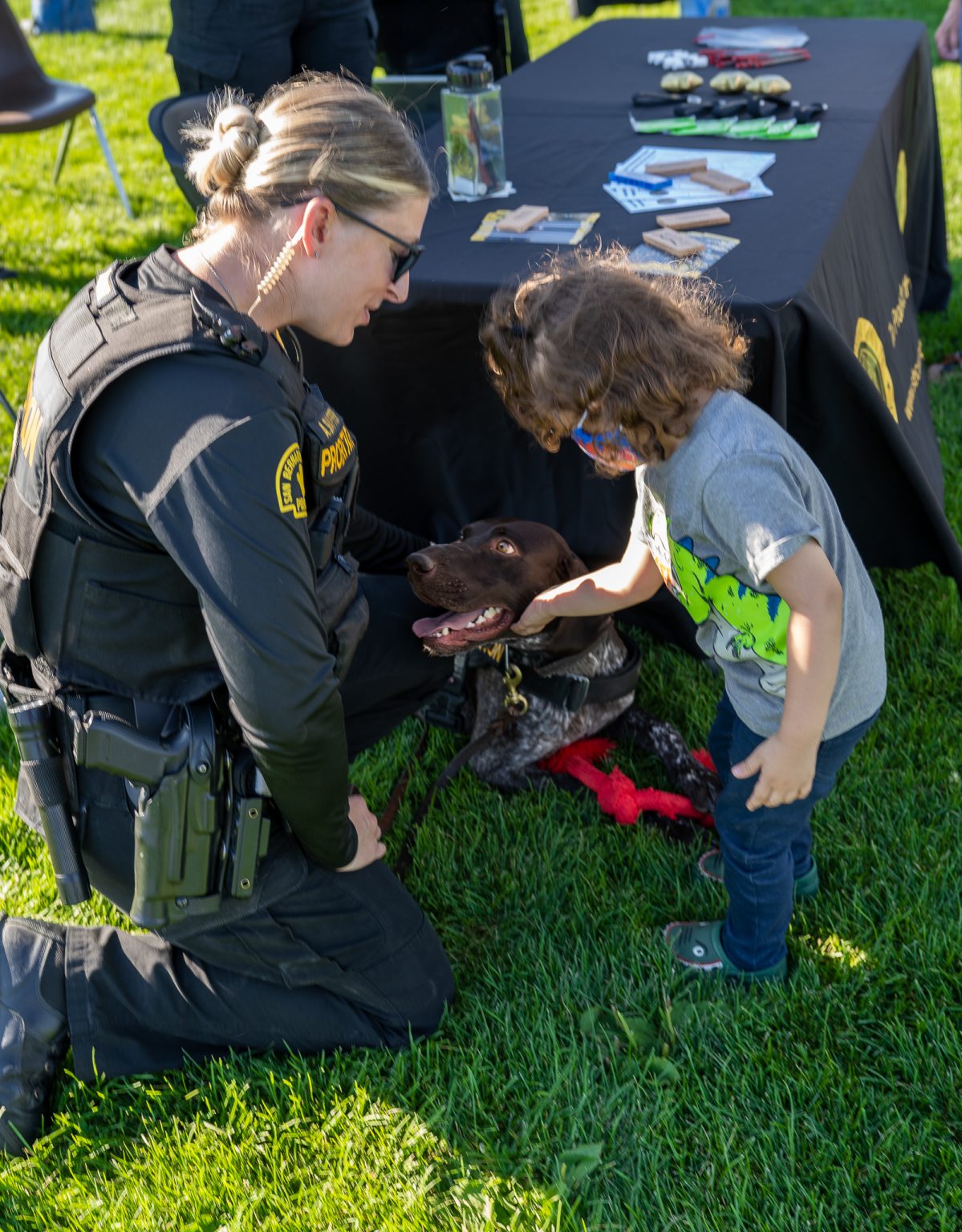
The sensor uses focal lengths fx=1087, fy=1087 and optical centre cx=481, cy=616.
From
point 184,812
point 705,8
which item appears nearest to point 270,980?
point 184,812

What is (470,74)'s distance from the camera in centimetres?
316

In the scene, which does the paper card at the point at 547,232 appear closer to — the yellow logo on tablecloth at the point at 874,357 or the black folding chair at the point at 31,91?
the yellow logo on tablecloth at the point at 874,357

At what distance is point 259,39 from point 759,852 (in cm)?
381

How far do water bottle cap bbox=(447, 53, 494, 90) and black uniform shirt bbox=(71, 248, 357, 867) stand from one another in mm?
1813

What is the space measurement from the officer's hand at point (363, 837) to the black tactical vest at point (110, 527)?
0.33m

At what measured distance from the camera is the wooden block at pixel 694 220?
9.48 ft

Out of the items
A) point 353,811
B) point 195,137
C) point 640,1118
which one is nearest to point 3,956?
point 353,811

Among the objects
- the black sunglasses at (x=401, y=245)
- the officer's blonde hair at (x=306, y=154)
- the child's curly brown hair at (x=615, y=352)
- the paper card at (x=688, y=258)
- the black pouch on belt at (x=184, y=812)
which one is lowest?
the black pouch on belt at (x=184, y=812)

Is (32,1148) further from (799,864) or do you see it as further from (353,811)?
(799,864)

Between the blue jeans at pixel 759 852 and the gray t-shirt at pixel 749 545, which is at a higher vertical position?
the gray t-shirt at pixel 749 545

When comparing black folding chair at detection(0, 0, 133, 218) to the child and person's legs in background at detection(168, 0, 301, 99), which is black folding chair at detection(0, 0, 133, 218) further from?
the child

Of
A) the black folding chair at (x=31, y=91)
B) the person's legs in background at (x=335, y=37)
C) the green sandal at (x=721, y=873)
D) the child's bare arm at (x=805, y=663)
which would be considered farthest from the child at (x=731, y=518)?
the black folding chair at (x=31, y=91)

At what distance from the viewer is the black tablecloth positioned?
2.62 meters

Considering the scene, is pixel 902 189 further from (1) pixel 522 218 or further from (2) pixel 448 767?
Answer: (2) pixel 448 767
